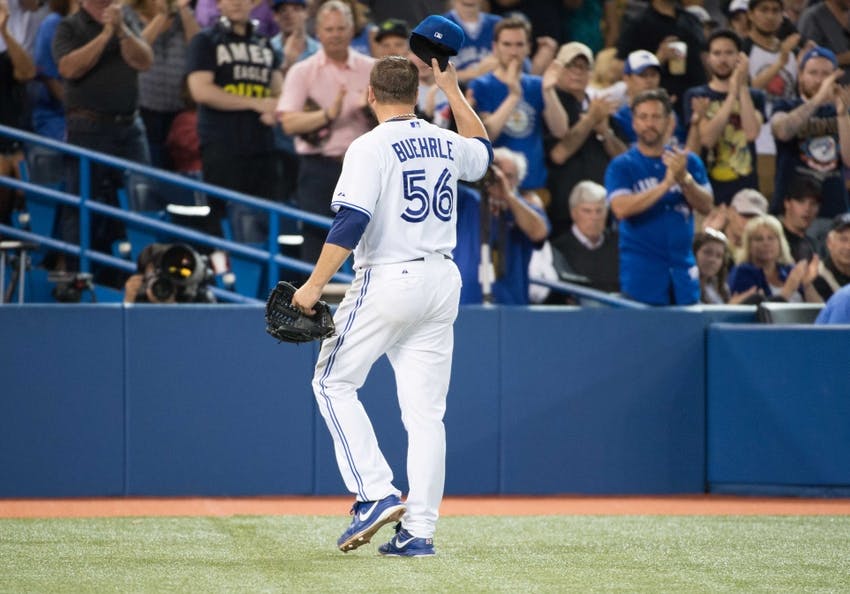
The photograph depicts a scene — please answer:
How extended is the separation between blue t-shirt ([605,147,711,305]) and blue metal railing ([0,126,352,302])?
6.69 ft

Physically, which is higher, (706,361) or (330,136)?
(330,136)

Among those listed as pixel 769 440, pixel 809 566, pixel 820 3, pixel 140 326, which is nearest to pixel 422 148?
pixel 809 566

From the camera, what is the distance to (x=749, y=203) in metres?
11.8

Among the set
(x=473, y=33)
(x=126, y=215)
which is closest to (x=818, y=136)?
(x=473, y=33)

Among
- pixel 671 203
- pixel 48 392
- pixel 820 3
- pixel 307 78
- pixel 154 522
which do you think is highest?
pixel 820 3

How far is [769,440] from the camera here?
9000mm

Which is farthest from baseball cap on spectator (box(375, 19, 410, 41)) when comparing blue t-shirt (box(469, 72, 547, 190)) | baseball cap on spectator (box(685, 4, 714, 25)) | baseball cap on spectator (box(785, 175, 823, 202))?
baseball cap on spectator (box(785, 175, 823, 202))

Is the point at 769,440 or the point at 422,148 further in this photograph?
the point at 769,440

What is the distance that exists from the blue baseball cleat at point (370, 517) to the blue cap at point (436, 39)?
76.8 inches

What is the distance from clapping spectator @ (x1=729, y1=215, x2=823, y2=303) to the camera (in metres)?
10.6

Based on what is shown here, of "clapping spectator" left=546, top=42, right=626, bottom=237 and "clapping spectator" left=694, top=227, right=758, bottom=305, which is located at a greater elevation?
"clapping spectator" left=546, top=42, right=626, bottom=237

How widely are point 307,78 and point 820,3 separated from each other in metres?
5.64

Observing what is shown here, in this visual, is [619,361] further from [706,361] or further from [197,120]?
[197,120]

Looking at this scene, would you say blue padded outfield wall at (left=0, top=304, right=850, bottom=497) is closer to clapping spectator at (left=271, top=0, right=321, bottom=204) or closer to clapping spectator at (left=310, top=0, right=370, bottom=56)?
clapping spectator at (left=271, top=0, right=321, bottom=204)
